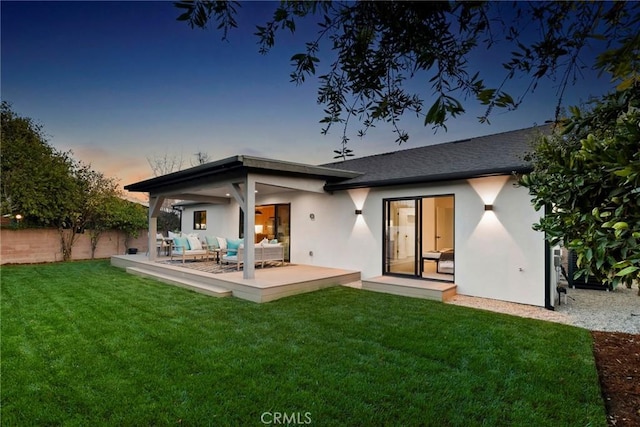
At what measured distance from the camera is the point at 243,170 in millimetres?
7879

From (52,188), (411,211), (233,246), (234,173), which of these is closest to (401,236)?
(411,211)

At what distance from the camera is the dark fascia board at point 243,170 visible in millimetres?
7592

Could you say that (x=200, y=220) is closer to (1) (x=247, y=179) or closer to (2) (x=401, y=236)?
(1) (x=247, y=179)

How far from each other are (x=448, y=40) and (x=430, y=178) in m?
6.45

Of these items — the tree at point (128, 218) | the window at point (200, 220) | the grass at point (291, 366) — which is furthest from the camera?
the window at point (200, 220)

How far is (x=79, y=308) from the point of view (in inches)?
253

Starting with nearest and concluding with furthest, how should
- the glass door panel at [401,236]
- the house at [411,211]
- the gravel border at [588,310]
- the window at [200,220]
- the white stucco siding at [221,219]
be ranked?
the gravel border at [588,310] → the house at [411,211] → the glass door panel at [401,236] → the white stucco siding at [221,219] → the window at [200,220]

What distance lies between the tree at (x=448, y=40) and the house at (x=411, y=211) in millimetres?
4306

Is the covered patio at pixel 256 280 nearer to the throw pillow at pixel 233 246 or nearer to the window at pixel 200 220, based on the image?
the throw pillow at pixel 233 246

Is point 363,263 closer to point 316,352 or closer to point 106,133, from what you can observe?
point 316,352

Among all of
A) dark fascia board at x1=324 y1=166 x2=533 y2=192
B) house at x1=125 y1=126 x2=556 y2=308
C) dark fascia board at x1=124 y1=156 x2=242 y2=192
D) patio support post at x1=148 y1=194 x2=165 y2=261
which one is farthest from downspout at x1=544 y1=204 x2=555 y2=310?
patio support post at x1=148 y1=194 x2=165 y2=261

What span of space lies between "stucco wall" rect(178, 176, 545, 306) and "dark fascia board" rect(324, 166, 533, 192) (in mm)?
342

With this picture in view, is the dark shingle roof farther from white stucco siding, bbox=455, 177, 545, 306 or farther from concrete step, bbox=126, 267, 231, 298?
concrete step, bbox=126, 267, 231, 298

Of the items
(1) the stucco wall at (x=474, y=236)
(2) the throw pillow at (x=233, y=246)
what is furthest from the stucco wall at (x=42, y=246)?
(1) the stucco wall at (x=474, y=236)
